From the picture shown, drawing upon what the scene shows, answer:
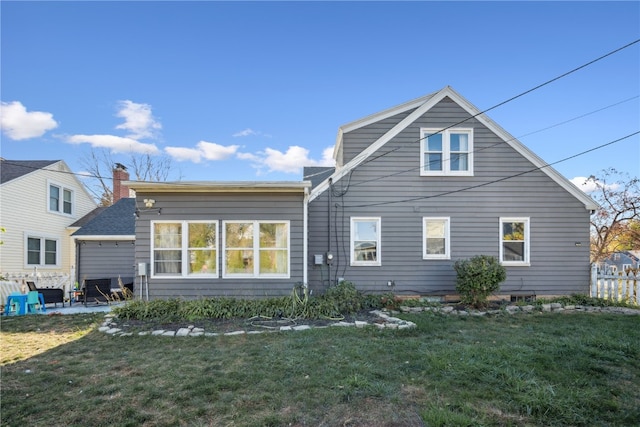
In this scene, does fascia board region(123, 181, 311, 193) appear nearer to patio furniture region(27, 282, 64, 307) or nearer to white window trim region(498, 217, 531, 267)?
patio furniture region(27, 282, 64, 307)

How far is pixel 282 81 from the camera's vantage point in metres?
13.1

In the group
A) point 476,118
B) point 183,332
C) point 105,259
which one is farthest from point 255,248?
point 105,259

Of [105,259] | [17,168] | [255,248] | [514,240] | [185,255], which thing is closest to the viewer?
[185,255]

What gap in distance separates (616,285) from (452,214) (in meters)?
4.90

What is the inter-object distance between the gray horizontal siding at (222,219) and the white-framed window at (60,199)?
1004cm

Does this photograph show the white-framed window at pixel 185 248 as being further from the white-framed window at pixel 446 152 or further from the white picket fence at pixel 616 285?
the white picket fence at pixel 616 285

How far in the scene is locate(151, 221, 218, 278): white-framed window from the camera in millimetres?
8734

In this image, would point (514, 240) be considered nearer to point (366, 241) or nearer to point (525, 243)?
point (525, 243)

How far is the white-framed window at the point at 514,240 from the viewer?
10000 mm

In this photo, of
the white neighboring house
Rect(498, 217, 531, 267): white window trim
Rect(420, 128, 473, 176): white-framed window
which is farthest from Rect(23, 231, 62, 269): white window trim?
Rect(498, 217, 531, 267): white window trim

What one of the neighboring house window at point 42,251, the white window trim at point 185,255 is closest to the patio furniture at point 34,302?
the white window trim at point 185,255

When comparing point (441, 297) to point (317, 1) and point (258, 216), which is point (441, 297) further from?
point (317, 1)

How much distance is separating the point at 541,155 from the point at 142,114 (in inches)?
712

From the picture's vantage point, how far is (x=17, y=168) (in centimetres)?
1426
